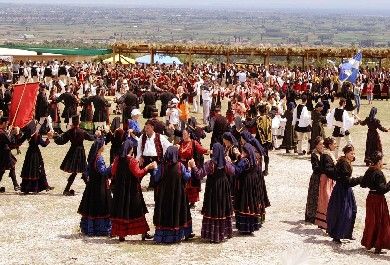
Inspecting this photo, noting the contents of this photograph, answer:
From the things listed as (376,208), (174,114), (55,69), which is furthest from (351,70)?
(376,208)

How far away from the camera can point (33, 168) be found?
13188 millimetres

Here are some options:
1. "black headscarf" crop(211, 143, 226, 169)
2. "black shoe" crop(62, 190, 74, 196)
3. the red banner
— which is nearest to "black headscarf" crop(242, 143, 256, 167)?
"black headscarf" crop(211, 143, 226, 169)

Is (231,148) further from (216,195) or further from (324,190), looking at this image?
(324,190)

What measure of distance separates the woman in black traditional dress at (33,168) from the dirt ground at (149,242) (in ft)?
0.56

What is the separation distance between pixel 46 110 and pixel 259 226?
9092mm

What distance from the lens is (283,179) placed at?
15.0m

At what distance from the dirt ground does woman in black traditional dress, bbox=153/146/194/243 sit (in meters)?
0.20

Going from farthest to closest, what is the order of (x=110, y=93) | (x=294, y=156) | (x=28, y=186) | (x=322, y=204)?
1. (x=110, y=93)
2. (x=294, y=156)
3. (x=28, y=186)
4. (x=322, y=204)

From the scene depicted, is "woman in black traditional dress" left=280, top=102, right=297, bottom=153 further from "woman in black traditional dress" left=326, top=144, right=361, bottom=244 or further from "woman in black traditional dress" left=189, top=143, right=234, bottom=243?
"woman in black traditional dress" left=189, top=143, right=234, bottom=243

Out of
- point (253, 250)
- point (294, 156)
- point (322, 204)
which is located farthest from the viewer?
point (294, 156)

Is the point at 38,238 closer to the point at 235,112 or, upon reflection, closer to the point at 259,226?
the point at 259,226

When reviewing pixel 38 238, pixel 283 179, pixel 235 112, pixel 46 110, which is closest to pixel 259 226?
pixel 38 238

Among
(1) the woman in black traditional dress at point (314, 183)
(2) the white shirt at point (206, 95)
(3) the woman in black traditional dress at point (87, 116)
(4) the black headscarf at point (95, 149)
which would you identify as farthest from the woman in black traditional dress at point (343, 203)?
(2) the white shirt at point (206, 95)

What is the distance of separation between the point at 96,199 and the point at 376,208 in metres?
3.62
